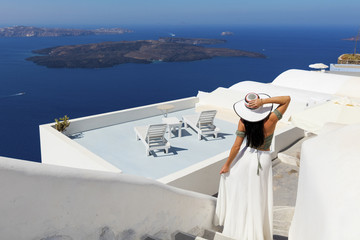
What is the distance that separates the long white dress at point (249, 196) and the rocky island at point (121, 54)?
103 metres

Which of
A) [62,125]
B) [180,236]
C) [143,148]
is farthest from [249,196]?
[62,125]

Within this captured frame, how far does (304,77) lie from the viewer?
1555 centimetres

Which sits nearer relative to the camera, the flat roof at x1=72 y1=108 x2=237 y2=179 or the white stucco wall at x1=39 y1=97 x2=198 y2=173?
the white stucco wall at x1=39 y1=97 x2=198 y2=173

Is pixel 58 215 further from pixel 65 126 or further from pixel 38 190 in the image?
pixel 65 126

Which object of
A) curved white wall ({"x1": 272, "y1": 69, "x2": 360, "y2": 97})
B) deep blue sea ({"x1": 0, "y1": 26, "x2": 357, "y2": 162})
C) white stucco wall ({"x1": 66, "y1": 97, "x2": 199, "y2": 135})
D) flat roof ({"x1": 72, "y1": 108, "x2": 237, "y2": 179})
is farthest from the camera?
deep blue sea ({"x1": 0, "y1": 26, "x2": 357, "y2": 162})

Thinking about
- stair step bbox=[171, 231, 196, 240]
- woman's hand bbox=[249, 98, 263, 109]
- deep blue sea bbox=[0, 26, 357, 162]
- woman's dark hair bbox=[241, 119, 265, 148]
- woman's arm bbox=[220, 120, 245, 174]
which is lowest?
deep blue sea bbox=[0, 26, 357, 162]

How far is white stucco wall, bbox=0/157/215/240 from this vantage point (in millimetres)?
1830

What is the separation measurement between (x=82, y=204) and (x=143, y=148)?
5490 mm

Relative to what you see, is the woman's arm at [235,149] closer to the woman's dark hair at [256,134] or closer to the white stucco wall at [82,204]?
the woman's dark hair at [256,134]

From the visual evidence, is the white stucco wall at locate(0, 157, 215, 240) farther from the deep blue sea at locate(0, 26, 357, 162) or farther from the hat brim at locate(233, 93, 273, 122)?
the deep blue sea at locate(0, 26, 357, 162)

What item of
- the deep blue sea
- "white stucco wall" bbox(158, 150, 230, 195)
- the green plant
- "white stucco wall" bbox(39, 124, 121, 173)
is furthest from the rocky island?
"white stucco wall" bbox(158, 150, 230, 195)

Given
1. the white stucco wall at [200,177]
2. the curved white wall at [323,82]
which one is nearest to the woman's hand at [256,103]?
the white stucco wall at [200,177]

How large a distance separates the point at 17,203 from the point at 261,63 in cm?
10678

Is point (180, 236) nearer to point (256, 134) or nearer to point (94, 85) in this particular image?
point (256, 134)
